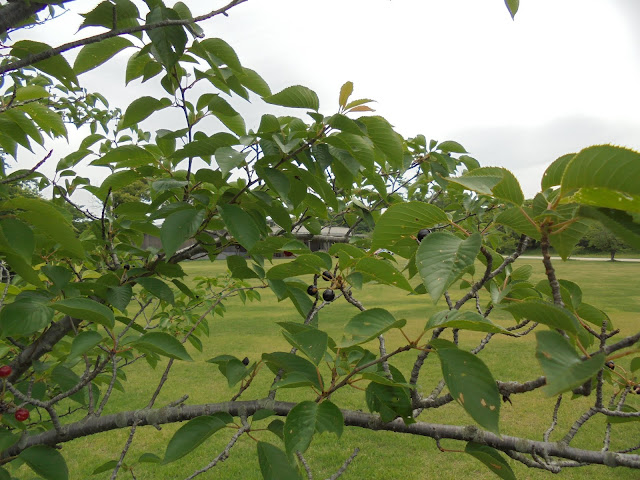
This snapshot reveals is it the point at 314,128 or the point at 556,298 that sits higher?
the point at 314,128

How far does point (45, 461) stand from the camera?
4.09 ft

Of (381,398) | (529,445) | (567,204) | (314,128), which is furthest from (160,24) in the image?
(529,445)

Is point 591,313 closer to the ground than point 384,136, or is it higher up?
closer to the ground

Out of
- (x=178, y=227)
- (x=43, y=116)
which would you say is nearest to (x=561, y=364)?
(x=178, y=227)

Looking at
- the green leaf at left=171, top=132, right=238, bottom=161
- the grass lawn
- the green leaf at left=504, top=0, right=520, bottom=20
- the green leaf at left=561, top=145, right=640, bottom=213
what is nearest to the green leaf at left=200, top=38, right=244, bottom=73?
the green leaf at left=171, top=132, right=238, bottom=161

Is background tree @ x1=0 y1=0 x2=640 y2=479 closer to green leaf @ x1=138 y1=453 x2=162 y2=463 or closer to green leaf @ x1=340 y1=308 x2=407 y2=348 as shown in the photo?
green leaf @ x1=340 y1=308 x2=407 y2=348

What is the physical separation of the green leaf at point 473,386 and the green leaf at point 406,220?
0.91 ft

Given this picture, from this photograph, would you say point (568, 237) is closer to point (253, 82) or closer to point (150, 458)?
point (253, 82)

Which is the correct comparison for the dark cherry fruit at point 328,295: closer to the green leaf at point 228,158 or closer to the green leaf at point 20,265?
the green leaf at point 228,158

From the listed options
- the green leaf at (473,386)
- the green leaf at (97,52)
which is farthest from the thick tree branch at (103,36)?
the green leaf at (473,386)

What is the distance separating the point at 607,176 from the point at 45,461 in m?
1.59

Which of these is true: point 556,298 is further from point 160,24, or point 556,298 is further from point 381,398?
point 160,24

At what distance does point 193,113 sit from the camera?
1492 mm

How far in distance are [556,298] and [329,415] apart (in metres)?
0.56
